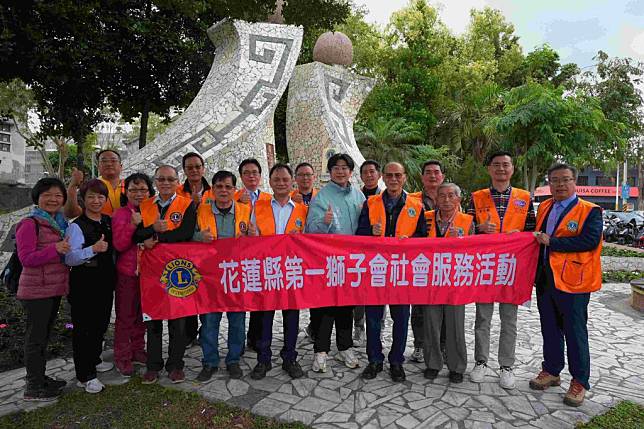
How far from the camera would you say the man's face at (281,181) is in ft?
12.3

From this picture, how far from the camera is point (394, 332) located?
12.0 ft

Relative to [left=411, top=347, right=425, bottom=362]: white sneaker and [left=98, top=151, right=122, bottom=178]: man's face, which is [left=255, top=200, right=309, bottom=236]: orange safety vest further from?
[left=411, top=347, right=425, bottom=362]: white sneaker

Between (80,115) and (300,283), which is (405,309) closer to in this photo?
(300,283)

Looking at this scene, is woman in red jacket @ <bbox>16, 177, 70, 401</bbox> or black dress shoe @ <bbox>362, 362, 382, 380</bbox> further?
black dress shoe @ <bbox>362, 362, 382, 380</bbox>

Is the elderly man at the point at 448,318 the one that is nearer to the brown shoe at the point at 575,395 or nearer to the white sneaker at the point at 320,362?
the brown shoe at the point at 575,395

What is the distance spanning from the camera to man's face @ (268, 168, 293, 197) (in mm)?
3736

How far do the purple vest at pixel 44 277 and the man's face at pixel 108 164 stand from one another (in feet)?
3.00

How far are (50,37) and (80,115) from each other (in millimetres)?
4365

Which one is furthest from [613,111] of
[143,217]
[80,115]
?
[143,217]

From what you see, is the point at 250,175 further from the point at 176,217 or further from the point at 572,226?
the point at 572,226

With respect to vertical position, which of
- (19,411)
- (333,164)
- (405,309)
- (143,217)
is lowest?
(19,411)

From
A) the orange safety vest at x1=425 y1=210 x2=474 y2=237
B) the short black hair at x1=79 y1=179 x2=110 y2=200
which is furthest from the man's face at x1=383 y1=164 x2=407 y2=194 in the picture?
the short black hair at x1=79 y1=179 x2=110 y2=200

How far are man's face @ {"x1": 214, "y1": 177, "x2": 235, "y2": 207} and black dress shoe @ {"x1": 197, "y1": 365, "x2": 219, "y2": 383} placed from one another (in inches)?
53.3

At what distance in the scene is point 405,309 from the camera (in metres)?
3.70
